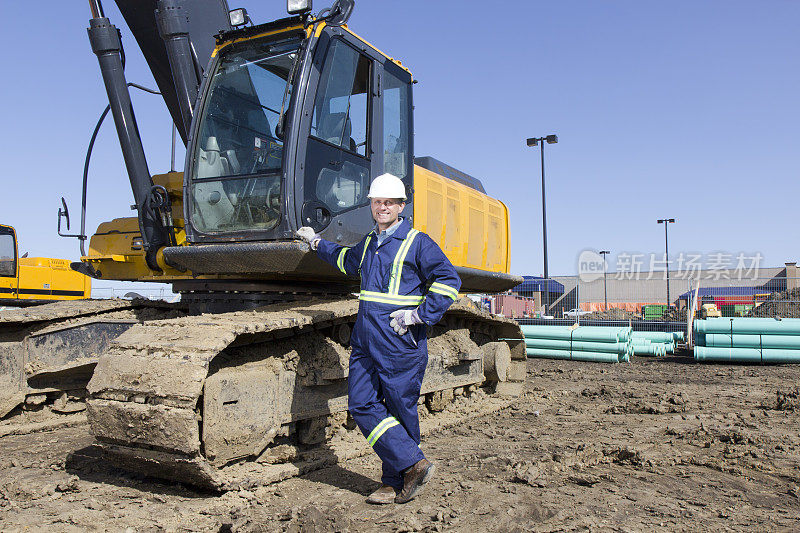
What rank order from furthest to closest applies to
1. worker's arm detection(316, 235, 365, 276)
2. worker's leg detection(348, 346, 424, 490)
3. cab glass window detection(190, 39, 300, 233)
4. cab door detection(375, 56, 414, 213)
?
cab door detection(375, 56, 414, 213) < cab glass window detection(190, 39, 300, 233) < worker's arm detection(316, 235, 365, 276) < worker's leg detection(348, 346, 424, 490)

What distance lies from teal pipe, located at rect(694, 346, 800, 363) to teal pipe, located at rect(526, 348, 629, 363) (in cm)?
152

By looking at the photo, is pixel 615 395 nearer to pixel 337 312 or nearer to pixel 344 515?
pixel 337 312

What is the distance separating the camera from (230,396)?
4137 mm

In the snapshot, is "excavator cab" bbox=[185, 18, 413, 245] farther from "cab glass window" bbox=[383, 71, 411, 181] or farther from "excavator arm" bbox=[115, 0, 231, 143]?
"excavator arm" bbox=[115, 0, 231, 143]

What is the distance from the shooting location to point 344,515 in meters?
3.81

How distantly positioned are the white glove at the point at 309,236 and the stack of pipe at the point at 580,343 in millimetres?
Result: 9890

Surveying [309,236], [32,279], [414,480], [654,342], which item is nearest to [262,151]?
[309,236]

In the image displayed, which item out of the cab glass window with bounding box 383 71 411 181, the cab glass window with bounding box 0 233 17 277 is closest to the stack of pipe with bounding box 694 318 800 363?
the cab glass window with bounding box 383 71 411 181

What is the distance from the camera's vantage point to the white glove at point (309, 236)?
4716mm

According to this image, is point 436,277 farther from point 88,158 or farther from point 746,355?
point 746,355

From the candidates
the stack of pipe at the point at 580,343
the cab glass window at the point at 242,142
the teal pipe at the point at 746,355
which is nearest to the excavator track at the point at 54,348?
the cab glass window at the point at 242,142

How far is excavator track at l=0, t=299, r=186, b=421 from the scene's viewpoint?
5738 mm

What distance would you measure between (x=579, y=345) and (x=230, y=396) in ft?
35.9

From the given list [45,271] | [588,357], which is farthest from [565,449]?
[45,271]
